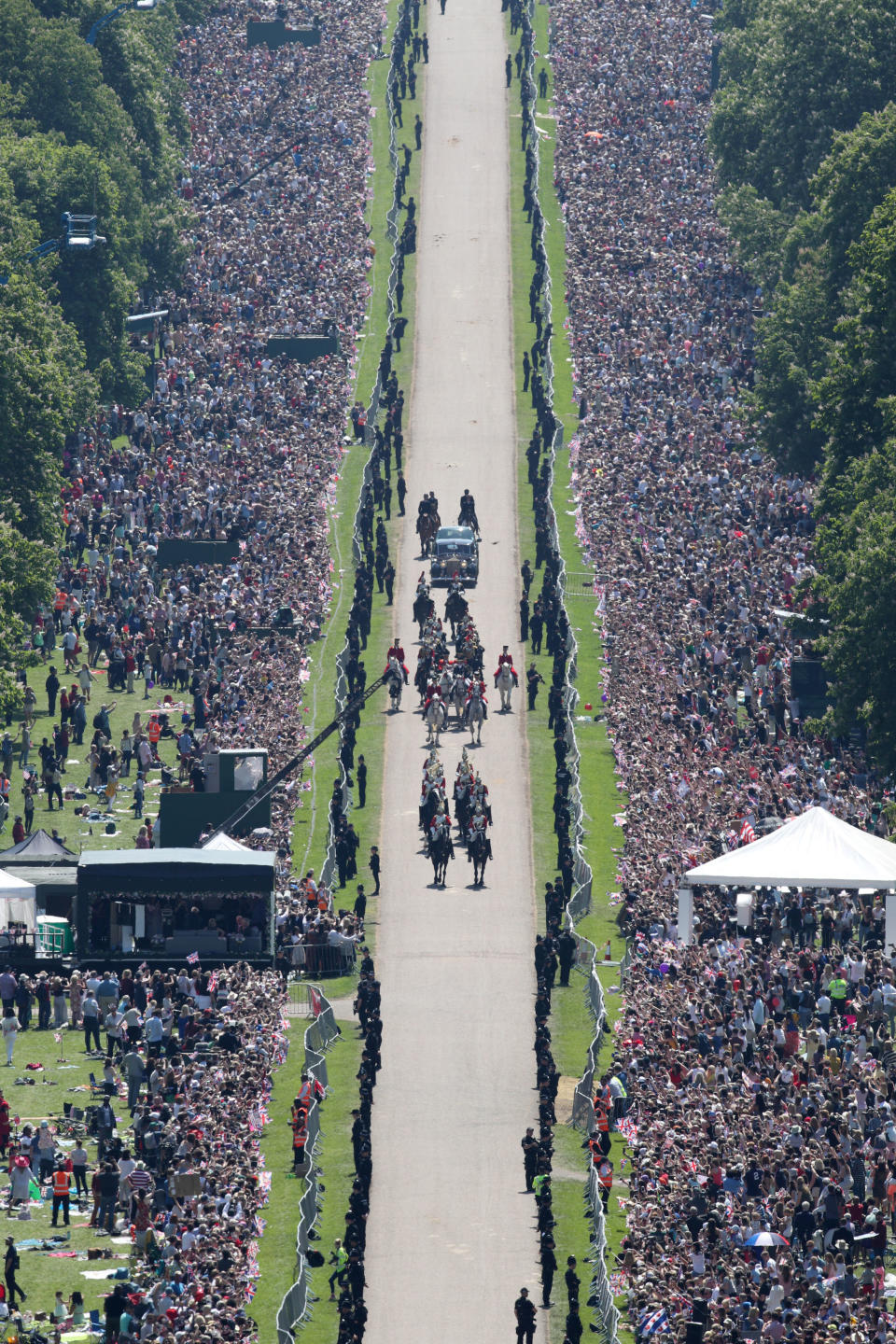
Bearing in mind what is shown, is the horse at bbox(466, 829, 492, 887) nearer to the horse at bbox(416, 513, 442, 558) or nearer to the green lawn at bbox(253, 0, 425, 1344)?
the green lawn at bbox(253, 0, 425, 1344)

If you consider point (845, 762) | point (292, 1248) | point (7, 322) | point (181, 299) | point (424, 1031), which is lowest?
point (292, 1248)

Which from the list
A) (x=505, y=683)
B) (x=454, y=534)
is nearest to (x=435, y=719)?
(x=505, y=683)

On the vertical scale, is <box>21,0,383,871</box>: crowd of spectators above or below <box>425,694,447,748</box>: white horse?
above

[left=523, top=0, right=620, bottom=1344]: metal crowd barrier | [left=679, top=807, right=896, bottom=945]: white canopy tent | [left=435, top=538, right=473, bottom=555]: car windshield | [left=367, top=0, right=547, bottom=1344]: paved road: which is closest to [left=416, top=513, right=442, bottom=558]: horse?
[left=367, top=0, right=547, bottom=1344]: paved road

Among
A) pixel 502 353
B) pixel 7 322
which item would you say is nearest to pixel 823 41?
pixel 502 353

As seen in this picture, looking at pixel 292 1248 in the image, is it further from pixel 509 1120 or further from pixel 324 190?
pixel 324 190

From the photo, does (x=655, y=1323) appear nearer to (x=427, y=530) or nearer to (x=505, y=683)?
(x=505, y=683)

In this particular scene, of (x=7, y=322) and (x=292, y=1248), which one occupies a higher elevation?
(x=7, y=322)

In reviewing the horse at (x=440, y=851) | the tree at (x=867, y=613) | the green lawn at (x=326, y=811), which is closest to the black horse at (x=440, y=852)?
the horse at (x=440, y=851)
